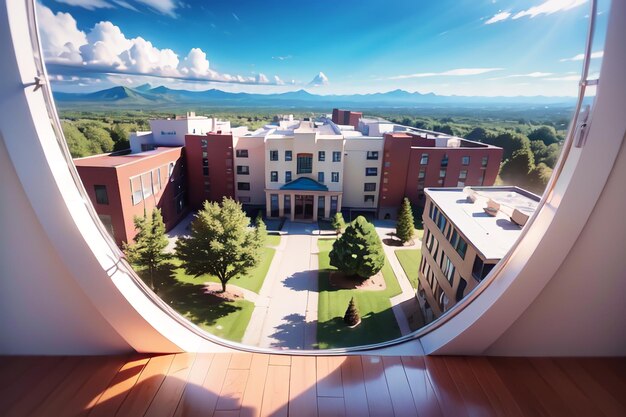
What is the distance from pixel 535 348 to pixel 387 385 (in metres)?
0.83

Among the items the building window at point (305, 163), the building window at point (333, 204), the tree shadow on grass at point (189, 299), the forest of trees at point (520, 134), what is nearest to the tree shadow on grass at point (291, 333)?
the tree shadow on grass at point (189, 299)

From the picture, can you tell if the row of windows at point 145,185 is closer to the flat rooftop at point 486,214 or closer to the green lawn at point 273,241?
the green lawn at point 273,241

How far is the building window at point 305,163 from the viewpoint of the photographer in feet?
37.8

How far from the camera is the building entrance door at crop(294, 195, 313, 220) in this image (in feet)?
38.1

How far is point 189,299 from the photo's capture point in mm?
6031

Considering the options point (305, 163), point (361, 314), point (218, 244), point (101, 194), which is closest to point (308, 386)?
point (218, 244)

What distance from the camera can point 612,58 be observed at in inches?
34.6

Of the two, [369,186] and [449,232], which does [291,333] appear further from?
[369,186]

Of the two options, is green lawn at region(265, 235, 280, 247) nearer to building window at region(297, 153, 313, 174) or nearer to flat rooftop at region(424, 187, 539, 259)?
building window at region(297, 153, 313, 174)

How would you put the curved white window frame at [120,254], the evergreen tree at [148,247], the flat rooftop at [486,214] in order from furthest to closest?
1. the evergreen tree at [148,247]
2. the flat rooftop at [486,214]
3. the curved white window frame at [120,254]

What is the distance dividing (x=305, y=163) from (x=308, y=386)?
1076cm

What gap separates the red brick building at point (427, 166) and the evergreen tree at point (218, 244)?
25.4 ft

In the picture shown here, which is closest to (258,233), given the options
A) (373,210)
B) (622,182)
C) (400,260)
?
(400,260)

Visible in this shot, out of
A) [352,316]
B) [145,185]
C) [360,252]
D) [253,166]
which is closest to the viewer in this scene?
[352,316]
